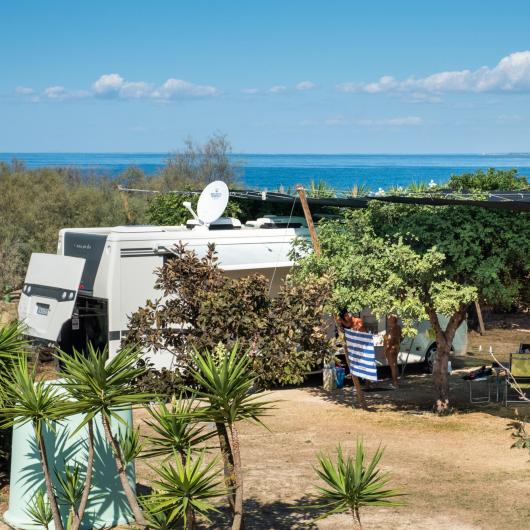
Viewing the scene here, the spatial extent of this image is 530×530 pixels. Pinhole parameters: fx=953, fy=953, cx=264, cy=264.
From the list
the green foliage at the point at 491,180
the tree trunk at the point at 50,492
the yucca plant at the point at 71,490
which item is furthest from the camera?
the green foliage at the point at 491,180

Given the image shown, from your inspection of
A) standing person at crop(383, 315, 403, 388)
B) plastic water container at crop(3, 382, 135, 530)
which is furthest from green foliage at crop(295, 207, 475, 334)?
plastic water container at crop(3, 382, 135, 530)

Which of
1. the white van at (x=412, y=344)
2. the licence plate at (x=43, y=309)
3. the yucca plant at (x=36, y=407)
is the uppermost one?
the yucca plant at (x=36, y=407)

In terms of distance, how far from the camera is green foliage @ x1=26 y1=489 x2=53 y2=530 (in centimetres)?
730

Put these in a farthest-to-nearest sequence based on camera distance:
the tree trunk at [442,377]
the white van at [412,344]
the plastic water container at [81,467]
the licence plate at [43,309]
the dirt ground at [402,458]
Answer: the white van at [412,344], the licence plate at [43,309], the tree trunk at [442,377], the dirt ground at [402,458], the plastic water container at [81,467]

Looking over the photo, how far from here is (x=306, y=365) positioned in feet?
22.4

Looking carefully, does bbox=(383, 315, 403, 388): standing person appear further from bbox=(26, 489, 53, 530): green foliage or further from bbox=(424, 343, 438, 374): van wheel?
bbox=(26, 489, 53, 530): green foliage

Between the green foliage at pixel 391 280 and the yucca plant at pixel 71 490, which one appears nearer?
the yucca plant at pixel 71 490

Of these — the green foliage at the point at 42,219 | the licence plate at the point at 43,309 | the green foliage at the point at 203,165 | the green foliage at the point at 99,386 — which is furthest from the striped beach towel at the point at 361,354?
the green foliage at the point at 203,165

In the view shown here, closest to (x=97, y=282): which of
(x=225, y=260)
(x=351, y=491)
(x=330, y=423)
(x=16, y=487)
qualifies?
(x=225, y=260)

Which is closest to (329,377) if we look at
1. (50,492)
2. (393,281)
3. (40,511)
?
(393,281)

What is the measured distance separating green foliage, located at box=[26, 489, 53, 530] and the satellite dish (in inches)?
279

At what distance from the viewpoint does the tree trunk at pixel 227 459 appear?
6.51m

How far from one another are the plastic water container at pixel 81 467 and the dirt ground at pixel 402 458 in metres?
0.76

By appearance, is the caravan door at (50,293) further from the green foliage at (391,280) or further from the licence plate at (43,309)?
the green foliage at (391,280)
